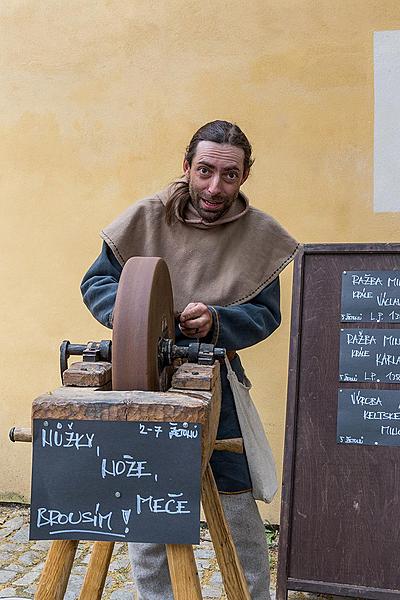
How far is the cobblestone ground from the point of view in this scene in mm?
3229

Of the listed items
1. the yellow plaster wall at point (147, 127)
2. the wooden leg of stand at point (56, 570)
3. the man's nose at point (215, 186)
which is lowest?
the wooden leg of stand at point (56, 570)

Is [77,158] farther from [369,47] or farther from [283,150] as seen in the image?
[369,47]

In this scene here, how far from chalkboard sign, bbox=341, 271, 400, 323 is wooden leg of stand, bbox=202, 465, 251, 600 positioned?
123cm

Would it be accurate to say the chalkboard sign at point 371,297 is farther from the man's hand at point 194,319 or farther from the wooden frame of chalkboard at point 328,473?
the man's hand at point 194,319

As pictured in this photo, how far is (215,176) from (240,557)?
128 cm

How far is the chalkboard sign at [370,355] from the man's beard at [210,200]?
90cm

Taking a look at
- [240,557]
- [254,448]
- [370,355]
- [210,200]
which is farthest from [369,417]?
[210,200]

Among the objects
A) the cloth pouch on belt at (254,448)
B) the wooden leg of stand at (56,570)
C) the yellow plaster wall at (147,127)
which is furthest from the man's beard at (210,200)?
the yellow plaster wall at (147,127)

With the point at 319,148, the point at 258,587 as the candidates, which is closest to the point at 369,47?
the point at 319,148

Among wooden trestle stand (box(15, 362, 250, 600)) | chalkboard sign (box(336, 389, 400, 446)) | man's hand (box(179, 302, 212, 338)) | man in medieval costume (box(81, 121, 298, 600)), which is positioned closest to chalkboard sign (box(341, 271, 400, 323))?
chalkboard sign (box(336, 389, 400, 446))

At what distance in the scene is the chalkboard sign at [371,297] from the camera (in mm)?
3041

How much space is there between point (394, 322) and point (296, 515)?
864 mm

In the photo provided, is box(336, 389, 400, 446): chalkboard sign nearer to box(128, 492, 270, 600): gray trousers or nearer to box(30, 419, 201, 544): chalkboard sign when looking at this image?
box(128, 492, 270, 600): gray trousers

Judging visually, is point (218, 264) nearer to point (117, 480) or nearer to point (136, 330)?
point (136, 330)
